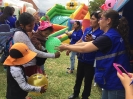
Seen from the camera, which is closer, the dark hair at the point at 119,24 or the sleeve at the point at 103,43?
the sleeve at the point at 103,43

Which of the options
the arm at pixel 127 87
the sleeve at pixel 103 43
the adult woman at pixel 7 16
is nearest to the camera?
the arm at pixel 127 87

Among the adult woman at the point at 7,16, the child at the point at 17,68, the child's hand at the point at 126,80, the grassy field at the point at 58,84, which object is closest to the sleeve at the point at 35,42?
the child at the point at 17,68

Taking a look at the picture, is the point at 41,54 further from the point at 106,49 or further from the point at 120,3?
the point at 120,3

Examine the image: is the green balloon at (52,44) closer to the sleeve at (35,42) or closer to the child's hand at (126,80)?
the sleeve at (35,42)

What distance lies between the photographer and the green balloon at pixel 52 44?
2703 mm

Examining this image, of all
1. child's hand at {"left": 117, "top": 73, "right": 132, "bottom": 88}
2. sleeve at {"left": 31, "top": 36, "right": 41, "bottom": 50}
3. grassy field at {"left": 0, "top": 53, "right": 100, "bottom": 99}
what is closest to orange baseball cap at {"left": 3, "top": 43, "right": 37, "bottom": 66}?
sleeve at {"left": 31, "top": 36, "right": 41, "bottom": 50}

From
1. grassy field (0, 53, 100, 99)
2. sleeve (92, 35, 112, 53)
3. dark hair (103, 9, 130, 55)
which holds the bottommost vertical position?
grassy field (0, 53, 100, 99)

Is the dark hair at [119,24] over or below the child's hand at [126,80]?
over

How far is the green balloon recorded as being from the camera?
106 inches

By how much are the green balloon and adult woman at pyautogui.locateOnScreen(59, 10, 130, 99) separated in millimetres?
611

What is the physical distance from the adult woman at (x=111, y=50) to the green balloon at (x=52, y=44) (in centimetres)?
61

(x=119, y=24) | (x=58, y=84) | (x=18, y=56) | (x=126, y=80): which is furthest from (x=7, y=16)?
(x=126, y=80)

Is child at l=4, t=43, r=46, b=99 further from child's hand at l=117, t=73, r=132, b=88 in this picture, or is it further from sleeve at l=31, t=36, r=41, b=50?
child's hand at l=117, t=73, r=132, b=88

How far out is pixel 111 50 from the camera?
78.7 inches
